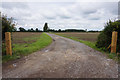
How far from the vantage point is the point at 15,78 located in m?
2.69

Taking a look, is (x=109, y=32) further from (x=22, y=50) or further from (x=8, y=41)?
(x=8, y=41)

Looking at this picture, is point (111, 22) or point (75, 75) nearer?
point (75, 75)

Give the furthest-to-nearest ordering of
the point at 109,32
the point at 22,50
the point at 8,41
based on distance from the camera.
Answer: the point at 109,32, the point at 22,50, the point at 8,41

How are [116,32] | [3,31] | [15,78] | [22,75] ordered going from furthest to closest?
1. [116,32]
2. [3,31]
3. [22,75]
4. [15,78]

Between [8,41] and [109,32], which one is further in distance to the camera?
[109,32]

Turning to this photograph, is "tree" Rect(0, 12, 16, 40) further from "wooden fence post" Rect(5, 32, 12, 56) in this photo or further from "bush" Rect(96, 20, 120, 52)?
"bush" Rect(96, 20, 120, 52)

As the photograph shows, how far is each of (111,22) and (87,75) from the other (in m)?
5.99

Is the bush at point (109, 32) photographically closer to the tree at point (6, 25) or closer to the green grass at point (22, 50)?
the green grass at point (22, 50)

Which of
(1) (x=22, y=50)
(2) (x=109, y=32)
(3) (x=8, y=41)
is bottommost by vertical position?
(1) (x=22, y=50)

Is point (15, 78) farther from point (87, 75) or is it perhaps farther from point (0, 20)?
point (0, 20)

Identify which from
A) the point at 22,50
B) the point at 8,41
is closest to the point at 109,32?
the point at 22,50

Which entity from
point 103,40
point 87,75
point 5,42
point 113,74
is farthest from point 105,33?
point 5,42

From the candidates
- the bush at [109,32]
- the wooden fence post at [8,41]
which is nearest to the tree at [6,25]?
the wooden fence post at [8,41]

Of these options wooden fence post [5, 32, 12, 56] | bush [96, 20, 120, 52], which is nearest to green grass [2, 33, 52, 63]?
wooden fence post [5, 32, 12, 56]
